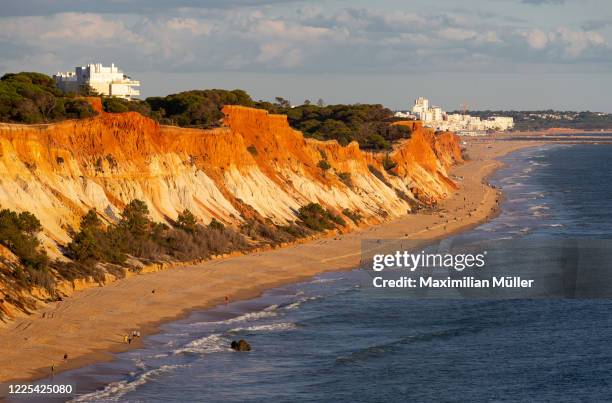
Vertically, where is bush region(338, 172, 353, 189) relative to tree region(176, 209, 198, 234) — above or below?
above

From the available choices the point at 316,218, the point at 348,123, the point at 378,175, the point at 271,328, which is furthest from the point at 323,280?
the point at 348,123

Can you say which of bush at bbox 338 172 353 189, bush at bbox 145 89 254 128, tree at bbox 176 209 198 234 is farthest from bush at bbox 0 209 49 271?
bush at bbox 338 172 353 189

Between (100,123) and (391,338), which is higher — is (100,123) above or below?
above

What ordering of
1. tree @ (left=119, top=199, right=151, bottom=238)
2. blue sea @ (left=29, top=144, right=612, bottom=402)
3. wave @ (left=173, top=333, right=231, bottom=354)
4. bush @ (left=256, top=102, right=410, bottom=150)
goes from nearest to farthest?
blue sea @ (left=29, top=144, right=612, bottom=402) < wave @ (left=173, top=333, right=231, bottom=354) < tree @ (left=119, top=199, right=151, bottom=238) < bush @ (left=256, top=102, right=410, bottom=150)

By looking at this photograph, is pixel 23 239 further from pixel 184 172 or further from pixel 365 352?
pixel 184 172

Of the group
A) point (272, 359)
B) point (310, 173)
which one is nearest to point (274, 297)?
point (272, 359)

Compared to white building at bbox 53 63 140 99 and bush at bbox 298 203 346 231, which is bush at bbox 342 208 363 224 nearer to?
bush at bbox 298 203 346 231

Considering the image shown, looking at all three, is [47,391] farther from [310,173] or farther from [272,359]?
[310,173]
